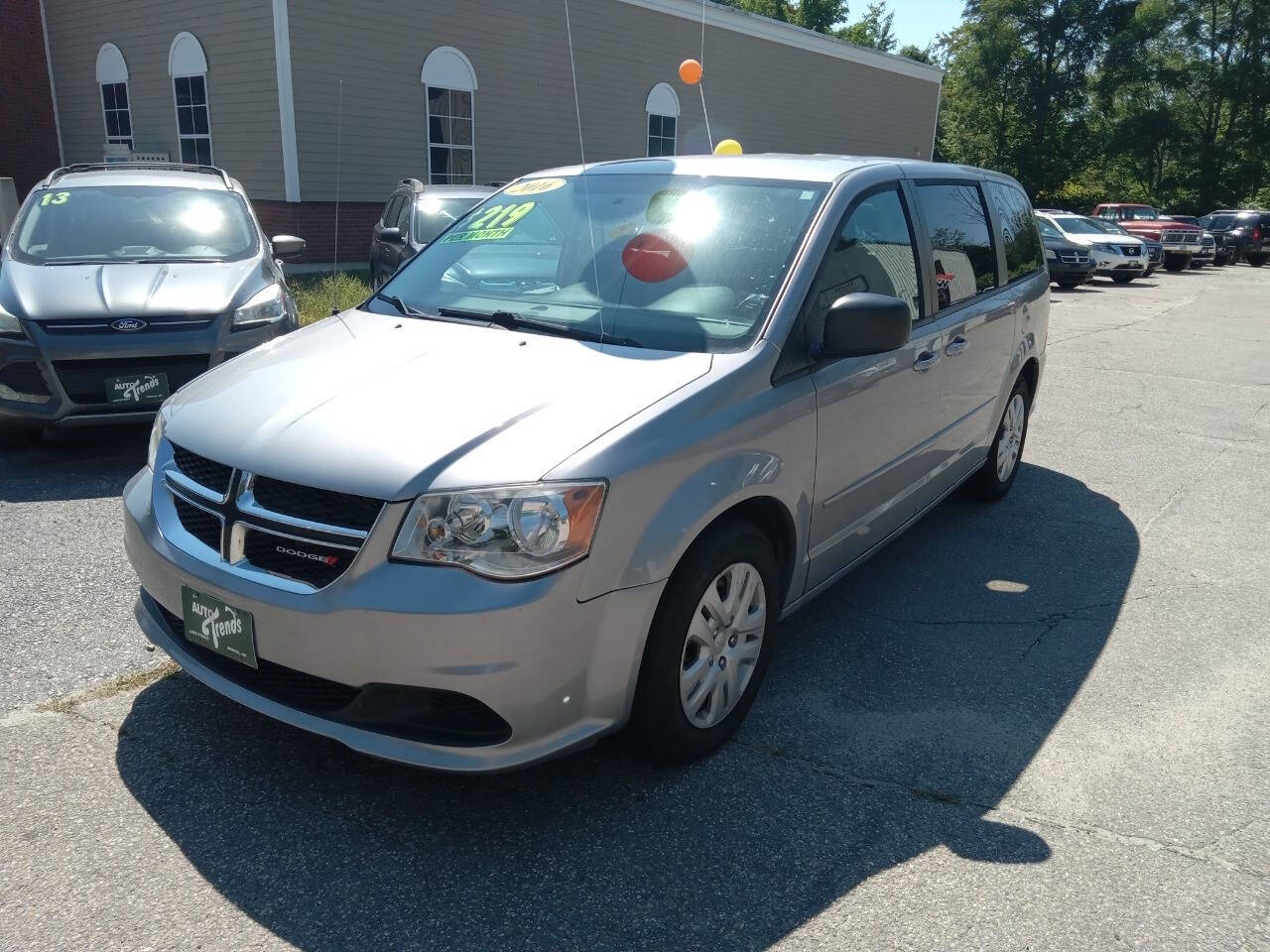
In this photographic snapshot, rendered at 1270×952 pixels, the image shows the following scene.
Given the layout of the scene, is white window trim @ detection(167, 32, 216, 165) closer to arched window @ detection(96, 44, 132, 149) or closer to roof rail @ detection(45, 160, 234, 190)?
arched window @ detection(96, 44, 132, 149)

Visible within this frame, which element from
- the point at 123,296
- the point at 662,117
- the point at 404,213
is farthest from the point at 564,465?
the point at 662,117

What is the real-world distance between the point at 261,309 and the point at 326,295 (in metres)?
5.31

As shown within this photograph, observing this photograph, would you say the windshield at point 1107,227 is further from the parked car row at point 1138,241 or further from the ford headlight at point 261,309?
the ford headlight at point 261,309

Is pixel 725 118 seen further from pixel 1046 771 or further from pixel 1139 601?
pixel 1046 771

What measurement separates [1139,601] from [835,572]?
66.8 inches

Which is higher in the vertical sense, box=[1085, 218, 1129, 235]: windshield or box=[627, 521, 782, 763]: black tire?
box=[1085, 218, 1129, 235]: windshield

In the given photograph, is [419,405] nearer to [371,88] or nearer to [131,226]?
[131,226]

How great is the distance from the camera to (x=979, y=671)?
153 inches

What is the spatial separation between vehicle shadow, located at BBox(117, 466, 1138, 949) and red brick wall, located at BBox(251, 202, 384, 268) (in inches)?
515

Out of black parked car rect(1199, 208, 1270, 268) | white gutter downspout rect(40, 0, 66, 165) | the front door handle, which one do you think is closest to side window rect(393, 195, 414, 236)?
the front door handle

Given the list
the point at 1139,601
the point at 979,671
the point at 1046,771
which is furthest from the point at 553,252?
the point at 1139,601

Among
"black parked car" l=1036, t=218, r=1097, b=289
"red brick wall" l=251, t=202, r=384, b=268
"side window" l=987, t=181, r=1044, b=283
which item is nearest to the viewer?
"side window" l=987, t=181, r=1044, b=283

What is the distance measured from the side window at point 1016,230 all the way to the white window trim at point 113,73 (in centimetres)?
1744

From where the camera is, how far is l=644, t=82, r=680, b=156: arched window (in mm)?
21000
